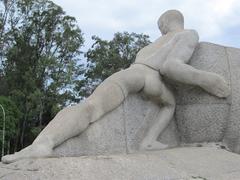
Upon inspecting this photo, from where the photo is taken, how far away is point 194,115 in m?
5.67

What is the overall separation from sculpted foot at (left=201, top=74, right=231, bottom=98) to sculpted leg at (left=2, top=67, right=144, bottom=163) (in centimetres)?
73

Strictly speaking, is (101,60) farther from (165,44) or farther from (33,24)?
(165,44)

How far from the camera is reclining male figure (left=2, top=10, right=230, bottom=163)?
487cm

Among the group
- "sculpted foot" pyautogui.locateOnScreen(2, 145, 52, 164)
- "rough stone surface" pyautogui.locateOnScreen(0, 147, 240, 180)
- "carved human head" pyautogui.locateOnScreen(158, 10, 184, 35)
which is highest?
"carved human head" pyautogui.locateOnScreen(158, 10, 184, 35)

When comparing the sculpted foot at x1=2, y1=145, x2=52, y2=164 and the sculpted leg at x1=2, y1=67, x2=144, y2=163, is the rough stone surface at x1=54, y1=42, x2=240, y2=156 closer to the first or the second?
the sculpted leg at x1=2, y1=67, x2=144, y2=163

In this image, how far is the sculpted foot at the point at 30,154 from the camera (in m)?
4.29

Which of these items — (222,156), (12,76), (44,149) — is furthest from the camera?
(12,76)

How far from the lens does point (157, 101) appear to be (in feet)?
18.4

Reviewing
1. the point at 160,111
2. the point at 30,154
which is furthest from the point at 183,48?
the point at 30,154

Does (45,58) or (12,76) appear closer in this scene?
(45,58)

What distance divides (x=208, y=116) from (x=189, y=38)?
94cm

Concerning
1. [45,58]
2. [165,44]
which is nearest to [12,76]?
[45,58]

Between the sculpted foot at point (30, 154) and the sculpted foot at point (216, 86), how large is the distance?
1.98 meters

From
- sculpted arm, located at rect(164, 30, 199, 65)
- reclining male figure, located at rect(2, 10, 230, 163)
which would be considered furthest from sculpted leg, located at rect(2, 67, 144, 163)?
sculpted arm, located at rect(164, 30, 199, 65)
